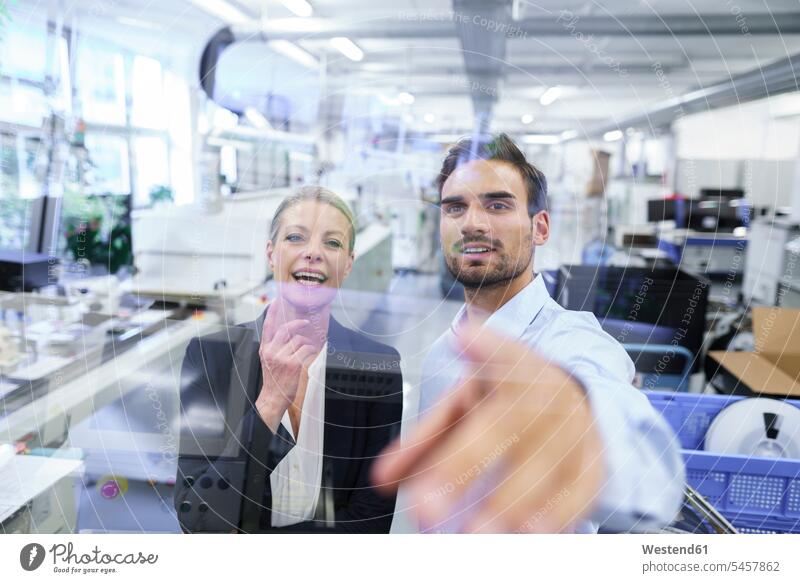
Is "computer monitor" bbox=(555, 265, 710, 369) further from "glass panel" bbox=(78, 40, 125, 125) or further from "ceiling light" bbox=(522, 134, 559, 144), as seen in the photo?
"glass panel" bbox=(78, 40, 125, 125)

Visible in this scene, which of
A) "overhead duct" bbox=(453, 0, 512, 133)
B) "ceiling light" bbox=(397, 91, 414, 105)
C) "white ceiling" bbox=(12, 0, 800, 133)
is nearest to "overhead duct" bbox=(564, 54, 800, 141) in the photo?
"white ceiling" bbox=(12, 0, 800, 133)

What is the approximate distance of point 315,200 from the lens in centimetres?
91

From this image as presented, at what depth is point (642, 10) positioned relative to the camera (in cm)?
105

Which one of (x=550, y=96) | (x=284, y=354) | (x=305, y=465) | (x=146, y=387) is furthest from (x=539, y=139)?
(x=146, y=387)

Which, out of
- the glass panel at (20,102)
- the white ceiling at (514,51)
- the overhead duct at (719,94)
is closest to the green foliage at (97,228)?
the glass panel at (20,102)

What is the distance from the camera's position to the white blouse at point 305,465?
3.07 ft

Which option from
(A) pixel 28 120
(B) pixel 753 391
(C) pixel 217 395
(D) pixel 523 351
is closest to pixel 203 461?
(C) pixel 217 395

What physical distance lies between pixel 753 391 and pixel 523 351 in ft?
1.91

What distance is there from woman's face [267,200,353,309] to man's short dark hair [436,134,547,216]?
178 millimetres

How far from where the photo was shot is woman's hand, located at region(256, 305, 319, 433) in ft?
3.05

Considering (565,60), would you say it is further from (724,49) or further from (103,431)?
(103,431)

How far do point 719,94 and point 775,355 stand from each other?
62cm

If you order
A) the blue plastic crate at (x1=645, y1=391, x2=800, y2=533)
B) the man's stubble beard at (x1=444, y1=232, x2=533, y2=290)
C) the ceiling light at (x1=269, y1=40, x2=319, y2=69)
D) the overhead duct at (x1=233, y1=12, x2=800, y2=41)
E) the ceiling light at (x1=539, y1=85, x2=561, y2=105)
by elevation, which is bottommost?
the blue plastic crate at (x1=645, y1=391, x2=800, y2=533)

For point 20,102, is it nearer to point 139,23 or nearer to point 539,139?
point 139,23
